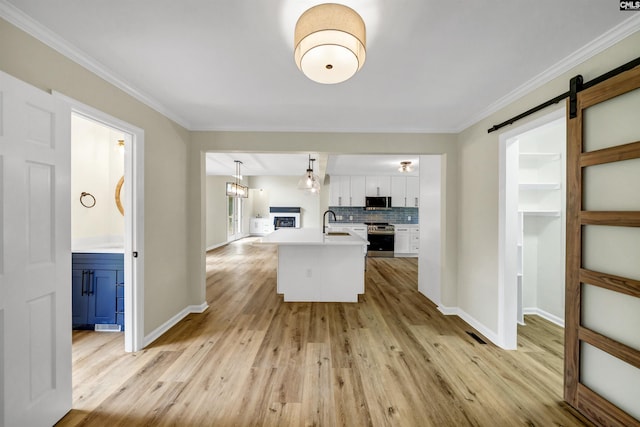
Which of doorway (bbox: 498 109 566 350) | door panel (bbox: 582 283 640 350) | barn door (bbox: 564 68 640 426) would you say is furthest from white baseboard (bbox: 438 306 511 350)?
door panel (bbox: 582 283 640 350)

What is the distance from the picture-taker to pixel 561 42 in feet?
5.38

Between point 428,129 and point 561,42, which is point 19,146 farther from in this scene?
point 428,129

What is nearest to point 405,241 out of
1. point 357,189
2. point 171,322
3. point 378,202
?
point 378,202

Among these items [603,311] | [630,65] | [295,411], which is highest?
[630,65]

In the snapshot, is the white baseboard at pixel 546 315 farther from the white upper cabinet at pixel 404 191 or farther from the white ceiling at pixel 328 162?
the white upper cabinet at pixel 404 191

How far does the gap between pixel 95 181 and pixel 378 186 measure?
20.7ft

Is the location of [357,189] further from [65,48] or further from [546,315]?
[65,48]

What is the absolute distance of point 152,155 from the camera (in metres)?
2.58

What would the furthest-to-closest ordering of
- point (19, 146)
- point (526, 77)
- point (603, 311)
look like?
point (526, 77) < point (603, 311) < point (19, 146)

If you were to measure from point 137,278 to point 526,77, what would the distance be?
12.5 feet

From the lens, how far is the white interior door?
130cm

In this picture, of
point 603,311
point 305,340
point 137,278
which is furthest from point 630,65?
point 137,278

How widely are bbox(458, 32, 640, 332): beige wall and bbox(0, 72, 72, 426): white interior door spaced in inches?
137

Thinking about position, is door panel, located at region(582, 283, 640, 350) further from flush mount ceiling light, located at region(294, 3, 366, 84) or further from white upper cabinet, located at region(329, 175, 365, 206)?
white upper cabinet, located at region(329, 175, 365, 206)
